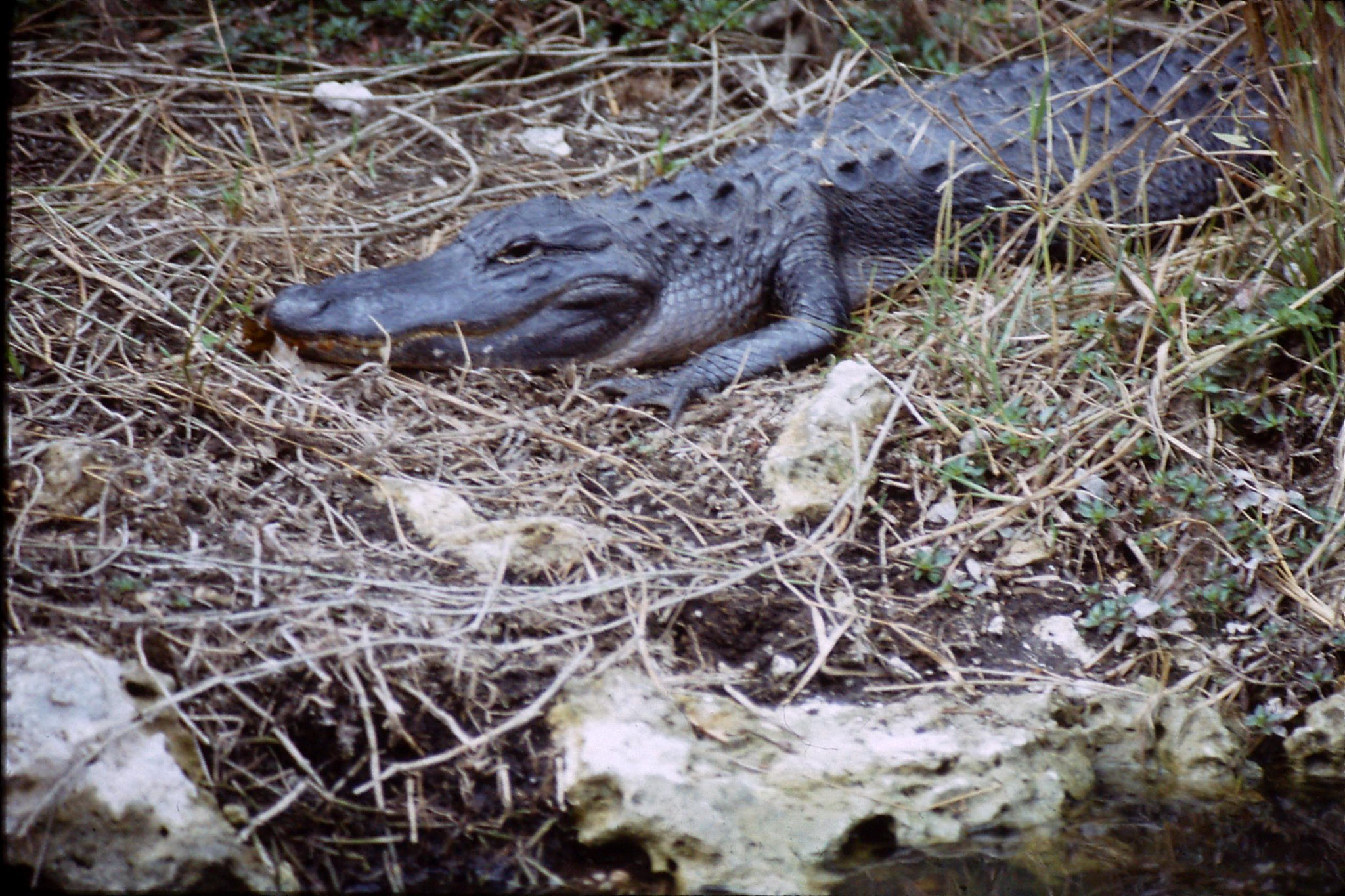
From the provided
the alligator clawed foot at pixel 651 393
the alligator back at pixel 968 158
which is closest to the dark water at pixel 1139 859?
the alligator clawed foot at pixel 651 393

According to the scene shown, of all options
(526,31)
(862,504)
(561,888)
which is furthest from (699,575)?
(526,31)

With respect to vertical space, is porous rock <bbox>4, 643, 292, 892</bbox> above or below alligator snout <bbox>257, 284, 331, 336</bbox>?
below

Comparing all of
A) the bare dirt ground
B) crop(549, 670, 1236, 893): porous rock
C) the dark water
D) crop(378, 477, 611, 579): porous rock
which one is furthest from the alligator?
the dark water

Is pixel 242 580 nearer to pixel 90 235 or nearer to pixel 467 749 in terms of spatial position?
pixel 467 749

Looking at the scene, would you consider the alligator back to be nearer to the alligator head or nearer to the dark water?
the alligator head

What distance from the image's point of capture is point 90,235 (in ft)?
10.8

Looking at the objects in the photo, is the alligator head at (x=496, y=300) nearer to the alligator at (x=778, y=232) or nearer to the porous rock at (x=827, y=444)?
the alligator at (x=778, y=232)

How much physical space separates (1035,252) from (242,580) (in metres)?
2.16

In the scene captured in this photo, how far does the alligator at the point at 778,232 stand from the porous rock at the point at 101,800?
53.0 inches

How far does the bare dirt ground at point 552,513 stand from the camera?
6.66 ft

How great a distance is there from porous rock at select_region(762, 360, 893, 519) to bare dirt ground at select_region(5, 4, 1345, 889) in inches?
2.3

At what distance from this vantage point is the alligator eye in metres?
3.34

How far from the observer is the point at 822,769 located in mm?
2088

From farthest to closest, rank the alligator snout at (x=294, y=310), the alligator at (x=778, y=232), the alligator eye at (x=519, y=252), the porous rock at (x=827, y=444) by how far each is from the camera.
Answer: the alligator eye at (x=519, y=252)
the alligator at (x=778, y=232)
the alligator snout at (x=294, y=310)
the porous rock at (x=827, y=444)
